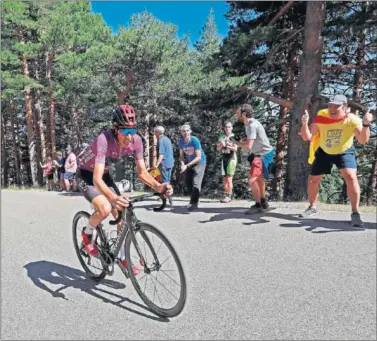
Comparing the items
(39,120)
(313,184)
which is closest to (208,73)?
(313,184)

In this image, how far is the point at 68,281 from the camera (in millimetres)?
4266

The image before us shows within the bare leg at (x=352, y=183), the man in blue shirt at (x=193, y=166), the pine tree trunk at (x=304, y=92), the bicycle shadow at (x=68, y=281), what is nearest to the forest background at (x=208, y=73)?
the pine tree trunk at (x=304, y=92)

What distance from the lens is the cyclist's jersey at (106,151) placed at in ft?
11.8

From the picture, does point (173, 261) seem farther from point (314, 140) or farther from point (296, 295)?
point (314, 140)

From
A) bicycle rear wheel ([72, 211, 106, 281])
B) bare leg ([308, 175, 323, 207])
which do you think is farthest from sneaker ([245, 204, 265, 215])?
bicycle rear wheel ([72, 211, 106, 281])

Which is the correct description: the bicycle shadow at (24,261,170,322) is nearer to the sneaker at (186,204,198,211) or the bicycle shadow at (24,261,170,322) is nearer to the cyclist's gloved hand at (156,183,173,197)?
the cyclist's gloved hand at (156,183,173,197)

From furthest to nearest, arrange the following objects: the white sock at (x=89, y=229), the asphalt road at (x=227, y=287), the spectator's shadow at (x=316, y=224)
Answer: the spectator's shadow at (x=316, y=224) → the white sock at (x=89, y=229) → the asphalt road at (x=227, y=287)

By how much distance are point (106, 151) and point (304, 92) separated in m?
8.24

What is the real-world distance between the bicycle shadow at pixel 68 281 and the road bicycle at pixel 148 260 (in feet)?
0.47

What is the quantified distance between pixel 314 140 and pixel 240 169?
2048 cm

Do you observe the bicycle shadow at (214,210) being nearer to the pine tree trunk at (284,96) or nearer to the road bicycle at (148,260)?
the road bicycle at (148,260)

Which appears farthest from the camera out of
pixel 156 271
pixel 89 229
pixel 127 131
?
pixel 89 229

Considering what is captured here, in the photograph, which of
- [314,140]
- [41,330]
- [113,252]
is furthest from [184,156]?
[41,330]

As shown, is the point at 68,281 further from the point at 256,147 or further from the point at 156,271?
the point at 256,147
